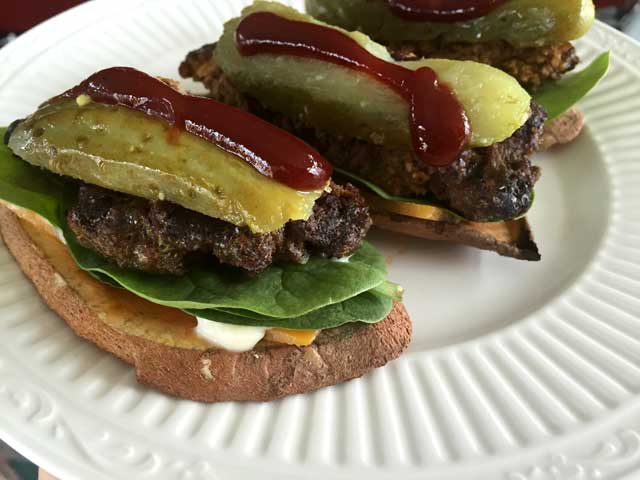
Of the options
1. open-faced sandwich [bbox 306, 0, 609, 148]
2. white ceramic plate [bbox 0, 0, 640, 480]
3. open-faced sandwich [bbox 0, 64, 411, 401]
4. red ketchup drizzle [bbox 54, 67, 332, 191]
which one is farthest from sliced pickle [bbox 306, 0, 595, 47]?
red ketchup drizzle [bbox 54, 67, 332, 191]

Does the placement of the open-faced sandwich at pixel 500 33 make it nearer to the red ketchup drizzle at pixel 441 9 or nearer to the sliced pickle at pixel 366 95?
the red ketchup drizzle at pixel 441 9

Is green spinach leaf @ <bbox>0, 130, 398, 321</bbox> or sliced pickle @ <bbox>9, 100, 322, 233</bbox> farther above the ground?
sliced pickle @ <bbox>9, 100, 322, 233</bbox>

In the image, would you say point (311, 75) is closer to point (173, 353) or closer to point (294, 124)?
point (294, 124)

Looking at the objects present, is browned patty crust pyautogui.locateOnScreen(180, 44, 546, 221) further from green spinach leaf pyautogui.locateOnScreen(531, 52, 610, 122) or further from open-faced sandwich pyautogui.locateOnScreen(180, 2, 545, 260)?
green spinach leaf pyautogui.locateOnScreen(531, 52, 610, 122)

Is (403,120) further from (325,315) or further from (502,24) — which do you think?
(502,24)

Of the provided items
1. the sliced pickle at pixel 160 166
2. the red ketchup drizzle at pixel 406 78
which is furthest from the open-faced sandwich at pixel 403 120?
the sliced pickle at pixel 160 166

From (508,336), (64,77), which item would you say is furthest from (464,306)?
(64,77)

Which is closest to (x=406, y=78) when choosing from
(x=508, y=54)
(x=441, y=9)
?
(x=441, y=9)
